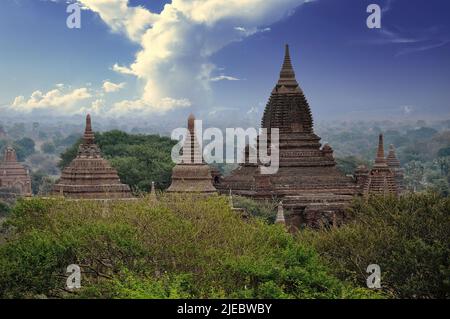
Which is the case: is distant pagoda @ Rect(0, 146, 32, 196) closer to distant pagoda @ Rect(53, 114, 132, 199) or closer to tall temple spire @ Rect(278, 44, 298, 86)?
tall temple spire @ Rect(278, 44, 298, 86)

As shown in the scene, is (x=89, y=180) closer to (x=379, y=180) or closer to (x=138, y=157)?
(x=379, y=180)

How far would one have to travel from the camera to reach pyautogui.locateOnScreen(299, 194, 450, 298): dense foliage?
1168 inches

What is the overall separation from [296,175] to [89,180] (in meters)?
10.3

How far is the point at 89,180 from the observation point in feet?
161

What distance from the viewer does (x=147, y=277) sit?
29.1m

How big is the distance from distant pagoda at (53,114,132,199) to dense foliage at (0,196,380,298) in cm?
1289

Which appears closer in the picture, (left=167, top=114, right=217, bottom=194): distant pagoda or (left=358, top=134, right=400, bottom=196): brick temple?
(left=167, top=114, right=217, bottom=194): distant pagoda

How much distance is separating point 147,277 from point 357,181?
2794 centimetres

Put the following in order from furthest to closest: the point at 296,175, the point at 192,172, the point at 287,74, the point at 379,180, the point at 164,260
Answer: the point at 287,74 → the point at 296,175 → the point at 379,180 → the point at 192,172 → the point at 164,260

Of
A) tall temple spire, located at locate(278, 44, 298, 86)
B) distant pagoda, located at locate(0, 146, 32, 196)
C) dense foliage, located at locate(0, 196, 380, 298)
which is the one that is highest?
tall temple spire, located at locate(278, 44, 298, 86)

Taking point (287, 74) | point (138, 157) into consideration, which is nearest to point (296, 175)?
point (287, 74)

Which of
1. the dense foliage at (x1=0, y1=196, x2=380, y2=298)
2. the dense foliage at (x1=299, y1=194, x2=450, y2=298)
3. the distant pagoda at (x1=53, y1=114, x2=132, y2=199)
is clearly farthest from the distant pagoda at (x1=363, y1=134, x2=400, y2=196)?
the dense foliage at (x1=0, y1=196, x2=380, y2=298)
